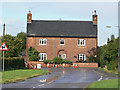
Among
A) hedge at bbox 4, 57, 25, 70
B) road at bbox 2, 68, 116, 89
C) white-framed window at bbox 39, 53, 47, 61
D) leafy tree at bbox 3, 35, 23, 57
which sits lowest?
road at bbox 2, 68, 116, 89

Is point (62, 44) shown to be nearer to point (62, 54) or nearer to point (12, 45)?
point (62, 54)

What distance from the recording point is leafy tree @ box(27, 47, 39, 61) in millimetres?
51062

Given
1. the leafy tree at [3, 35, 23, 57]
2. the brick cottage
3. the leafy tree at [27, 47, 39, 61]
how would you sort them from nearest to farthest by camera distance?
the leafy tree at [3, 35, 23, 57]
the leafy tree at [27, 47, 39, 61]
the brick cottage

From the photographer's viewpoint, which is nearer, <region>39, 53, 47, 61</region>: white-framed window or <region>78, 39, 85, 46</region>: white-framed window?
<region>39, 53, 47, 61</region>: white-framed window

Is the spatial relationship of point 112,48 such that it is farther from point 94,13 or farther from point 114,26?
point 94,13

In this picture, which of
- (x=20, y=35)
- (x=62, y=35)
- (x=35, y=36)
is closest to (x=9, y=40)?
(x=35, y=36)

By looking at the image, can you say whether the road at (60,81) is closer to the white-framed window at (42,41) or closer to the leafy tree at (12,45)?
the leafy tree at (12,45)

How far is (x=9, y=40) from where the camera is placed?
1774 inches

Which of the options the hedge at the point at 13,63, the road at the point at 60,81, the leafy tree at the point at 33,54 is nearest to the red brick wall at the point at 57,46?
the leafy tree at the point at 33,54

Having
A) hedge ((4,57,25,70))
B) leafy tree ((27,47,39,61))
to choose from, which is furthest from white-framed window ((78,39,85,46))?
hedge ((4,57,25,70))

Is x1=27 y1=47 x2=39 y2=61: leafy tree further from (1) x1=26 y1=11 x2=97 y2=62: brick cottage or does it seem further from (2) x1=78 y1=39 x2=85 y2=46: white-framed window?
(2) x1=78 y1=39 x2=85 y2=46: white-framed window

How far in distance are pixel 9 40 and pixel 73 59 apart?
48.3ft

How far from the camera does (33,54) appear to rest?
51469 mm

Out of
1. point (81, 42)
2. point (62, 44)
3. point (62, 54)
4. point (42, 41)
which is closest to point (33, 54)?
point (42, 41)
